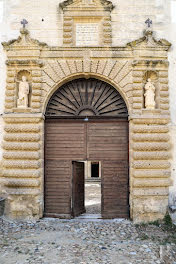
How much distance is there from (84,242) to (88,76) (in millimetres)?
4551

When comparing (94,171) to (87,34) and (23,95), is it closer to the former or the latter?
(23,95)

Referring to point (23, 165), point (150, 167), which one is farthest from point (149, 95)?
point (23, 165)

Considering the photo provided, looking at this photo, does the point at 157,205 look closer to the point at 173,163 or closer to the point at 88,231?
the point at 173,163

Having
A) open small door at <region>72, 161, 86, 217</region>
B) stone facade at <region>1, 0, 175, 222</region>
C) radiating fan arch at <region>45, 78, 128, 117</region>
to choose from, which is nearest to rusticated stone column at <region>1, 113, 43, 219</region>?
stone facade at <region>1, 0, 175, 222</region>

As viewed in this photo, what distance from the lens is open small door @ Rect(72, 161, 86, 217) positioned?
784 cm

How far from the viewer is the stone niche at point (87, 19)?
7.80 m

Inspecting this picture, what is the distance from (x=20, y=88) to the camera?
7645mm

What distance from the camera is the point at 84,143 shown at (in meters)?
7.81

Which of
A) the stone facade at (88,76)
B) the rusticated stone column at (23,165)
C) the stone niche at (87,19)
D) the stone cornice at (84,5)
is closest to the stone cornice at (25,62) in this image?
the stone facade at (88,76)

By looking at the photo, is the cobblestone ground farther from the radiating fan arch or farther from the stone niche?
the stone niche

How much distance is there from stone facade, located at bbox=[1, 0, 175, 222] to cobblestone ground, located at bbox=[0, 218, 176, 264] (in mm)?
634

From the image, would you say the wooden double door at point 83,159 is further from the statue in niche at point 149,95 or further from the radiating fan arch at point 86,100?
the statue in niche at point 149,95

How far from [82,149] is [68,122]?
91cm

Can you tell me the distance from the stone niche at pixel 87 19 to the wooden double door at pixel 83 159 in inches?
92.9
